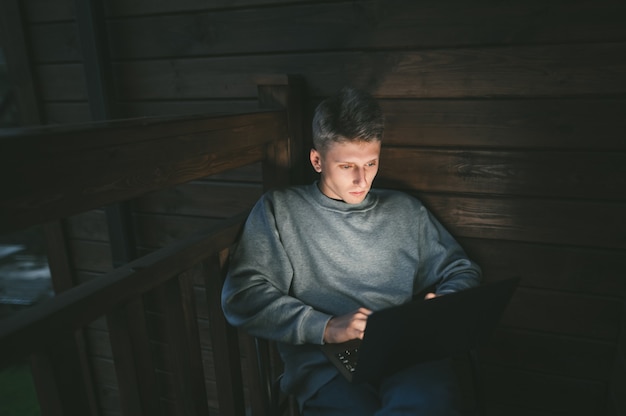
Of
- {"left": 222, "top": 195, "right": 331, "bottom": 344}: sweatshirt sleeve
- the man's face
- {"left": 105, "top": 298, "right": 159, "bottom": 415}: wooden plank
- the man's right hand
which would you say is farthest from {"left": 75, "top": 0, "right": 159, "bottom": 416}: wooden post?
the man's face

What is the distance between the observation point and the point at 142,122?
3.03ft

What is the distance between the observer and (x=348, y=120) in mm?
1257

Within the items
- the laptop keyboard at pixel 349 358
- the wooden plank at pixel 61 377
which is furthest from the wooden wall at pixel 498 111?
the wooden plank at pixel 61 377

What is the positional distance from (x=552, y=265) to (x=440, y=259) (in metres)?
0.47

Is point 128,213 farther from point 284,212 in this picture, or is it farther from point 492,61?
point 492,61

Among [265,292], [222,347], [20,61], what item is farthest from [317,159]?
[20,61]

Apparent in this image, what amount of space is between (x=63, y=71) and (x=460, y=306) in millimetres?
2135

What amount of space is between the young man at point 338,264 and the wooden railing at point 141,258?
172 mm

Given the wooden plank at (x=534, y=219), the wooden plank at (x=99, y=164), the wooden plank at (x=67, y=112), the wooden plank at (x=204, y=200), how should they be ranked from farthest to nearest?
the wooden plank at (x=67, y=112)
the wooden plank at (x=204, y=200)
the wooden plank at (x=534, y=219)
the wooden plank at (x=99, y=164)

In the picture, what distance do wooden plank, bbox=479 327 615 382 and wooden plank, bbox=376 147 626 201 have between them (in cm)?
58

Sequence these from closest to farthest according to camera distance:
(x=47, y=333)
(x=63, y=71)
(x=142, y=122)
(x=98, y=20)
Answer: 1. (x=47, y=333)
2. (x=142, y=122)
3. (x=98, y=20)
4. (x=63, y=71)

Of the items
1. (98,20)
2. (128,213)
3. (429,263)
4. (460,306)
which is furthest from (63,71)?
(460,306)

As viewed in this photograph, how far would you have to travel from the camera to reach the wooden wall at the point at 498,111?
1373mm

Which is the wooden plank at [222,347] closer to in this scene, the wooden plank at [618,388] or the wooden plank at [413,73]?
the wooden plank at [413,73]
